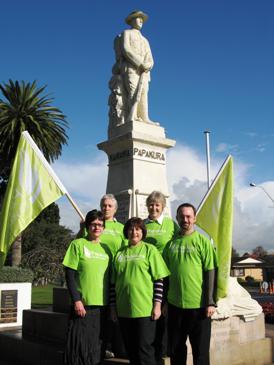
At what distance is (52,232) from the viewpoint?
5506 centimetres

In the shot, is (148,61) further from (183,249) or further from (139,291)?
(139,291)

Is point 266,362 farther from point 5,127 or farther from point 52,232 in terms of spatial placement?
point 52,232

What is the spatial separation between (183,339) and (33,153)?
125 inches

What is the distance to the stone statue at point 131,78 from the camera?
956 centimetres

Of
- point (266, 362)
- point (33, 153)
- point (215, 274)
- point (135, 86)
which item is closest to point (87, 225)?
point (215, 274)

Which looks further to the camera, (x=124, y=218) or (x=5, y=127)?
(x=5, y=127)

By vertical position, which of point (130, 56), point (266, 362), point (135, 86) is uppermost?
point (130, 56)

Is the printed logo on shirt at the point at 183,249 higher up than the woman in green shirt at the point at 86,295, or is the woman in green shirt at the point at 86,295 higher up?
the printed logo on shirt at the point at 183,249

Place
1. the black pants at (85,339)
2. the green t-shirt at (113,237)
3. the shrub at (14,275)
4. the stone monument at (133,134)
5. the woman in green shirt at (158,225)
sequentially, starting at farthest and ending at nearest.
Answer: the shrub at (14,275)
the stone monument at (133,134)
the woman in green shirt at (158,225)
the green t-shirt at (113,237)
the black pants at (85,339)

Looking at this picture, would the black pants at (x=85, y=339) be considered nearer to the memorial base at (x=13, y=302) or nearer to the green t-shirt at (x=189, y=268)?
→ the green t-shirt at (x=189, y=268)

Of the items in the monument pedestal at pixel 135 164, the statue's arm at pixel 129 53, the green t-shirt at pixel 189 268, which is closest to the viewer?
the green t-shirt at pixel 189 268

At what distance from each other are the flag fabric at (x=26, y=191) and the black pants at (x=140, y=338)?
2068 mm

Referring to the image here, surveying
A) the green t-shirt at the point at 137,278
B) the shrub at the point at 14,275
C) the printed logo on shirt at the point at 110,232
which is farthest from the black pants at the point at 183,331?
the shrub at the point at 14,275

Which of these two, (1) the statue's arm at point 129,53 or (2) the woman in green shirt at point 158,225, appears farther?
(1) the statue's arm at point 129,53
